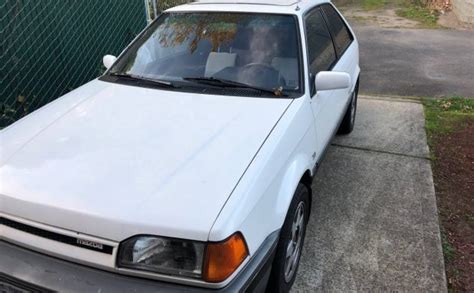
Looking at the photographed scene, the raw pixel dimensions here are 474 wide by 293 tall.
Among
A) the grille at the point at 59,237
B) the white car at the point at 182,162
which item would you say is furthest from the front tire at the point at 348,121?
the grille at the point at 59,237

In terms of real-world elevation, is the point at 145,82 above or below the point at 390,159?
above

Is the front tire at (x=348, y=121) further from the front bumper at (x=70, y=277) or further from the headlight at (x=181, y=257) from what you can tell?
the headlight at (x=181, y=257)

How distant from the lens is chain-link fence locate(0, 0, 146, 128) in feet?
15.0

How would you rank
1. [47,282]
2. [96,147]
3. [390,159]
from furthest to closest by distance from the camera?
[390,159], [96,147], [47,282]

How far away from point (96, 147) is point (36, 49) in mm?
3052

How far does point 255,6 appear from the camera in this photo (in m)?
3.58

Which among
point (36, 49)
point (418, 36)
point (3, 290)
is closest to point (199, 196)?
point (3, 290)

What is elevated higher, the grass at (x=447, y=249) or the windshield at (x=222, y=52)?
the windshield at (x=222, y=52)

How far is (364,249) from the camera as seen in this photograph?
3.26 m

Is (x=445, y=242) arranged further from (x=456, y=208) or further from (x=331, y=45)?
(x=331, y=45)

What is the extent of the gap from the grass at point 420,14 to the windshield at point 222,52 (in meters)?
9.27

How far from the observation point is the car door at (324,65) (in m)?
3.29

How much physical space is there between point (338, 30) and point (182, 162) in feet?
9.22

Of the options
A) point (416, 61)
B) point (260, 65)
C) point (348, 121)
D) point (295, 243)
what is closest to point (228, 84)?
point (260, 65)
